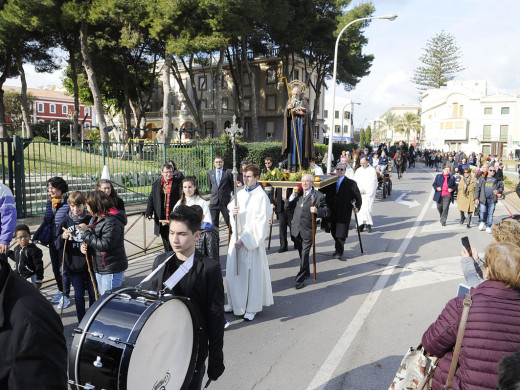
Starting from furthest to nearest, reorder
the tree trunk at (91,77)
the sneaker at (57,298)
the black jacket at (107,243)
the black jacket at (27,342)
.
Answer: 1. the tree trunk at (91,77)
2. the sneaker at (57,298)
3. the black jacket at (107,243)
4. the black jacket at (27,342)

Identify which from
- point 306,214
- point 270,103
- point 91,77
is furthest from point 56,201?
point 270,103

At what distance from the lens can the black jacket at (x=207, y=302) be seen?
2.80 m

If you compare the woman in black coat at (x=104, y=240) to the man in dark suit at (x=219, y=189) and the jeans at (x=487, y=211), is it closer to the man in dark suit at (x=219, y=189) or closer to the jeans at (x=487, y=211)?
the man in dark suit at (x=219, y=189)

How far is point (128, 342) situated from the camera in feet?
6.98

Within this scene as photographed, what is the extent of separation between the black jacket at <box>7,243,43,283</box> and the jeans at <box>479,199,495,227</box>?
411 inches

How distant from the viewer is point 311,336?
4.91 m

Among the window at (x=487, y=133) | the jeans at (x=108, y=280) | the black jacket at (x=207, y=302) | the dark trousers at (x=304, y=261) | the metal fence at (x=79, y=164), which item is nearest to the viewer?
the black jacket at (x=207, y=302)

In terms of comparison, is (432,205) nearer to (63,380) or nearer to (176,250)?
(176,250)

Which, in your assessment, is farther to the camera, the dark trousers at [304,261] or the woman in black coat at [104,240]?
the dark trousers at [304,261]

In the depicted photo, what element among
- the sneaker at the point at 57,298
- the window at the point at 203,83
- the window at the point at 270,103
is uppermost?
the window at the point at 203,83

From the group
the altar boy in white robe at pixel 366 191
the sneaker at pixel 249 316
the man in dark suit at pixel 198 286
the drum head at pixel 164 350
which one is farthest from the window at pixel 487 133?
the drum head at pixel 164 350

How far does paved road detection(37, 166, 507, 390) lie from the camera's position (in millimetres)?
4098

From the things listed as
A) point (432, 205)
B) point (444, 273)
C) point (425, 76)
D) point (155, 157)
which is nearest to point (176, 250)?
point (444, 273)

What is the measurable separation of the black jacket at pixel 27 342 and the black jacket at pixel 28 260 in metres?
4.68
